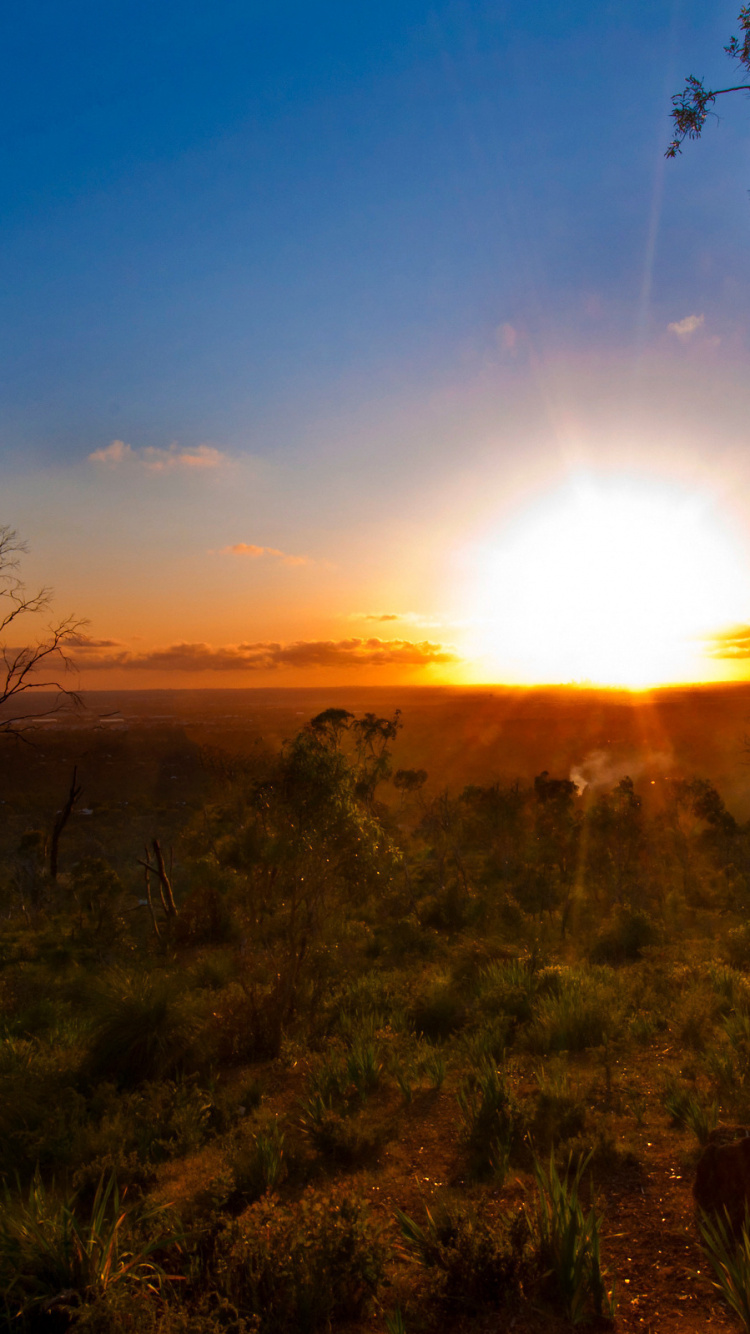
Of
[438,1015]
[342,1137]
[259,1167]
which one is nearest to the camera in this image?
[259,1167]

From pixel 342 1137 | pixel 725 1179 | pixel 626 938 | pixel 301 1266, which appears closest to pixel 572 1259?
pixel 725 1179

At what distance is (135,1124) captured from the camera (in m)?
7.68

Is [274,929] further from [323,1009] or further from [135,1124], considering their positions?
[135,1124]

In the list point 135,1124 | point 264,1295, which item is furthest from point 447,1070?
point 264,1295

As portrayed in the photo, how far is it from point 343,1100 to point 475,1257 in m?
3.81

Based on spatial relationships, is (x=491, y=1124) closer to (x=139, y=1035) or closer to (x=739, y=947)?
(x=139, y=1035)

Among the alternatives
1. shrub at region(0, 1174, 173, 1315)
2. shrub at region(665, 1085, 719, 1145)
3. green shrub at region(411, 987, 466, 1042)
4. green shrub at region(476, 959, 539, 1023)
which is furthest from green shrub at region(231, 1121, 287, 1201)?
green shrub at region(476, 959, 539, 1023)

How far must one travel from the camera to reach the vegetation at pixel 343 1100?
4570 millimetres

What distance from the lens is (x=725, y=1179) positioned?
5027mm

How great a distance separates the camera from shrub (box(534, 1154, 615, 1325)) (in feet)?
14.3

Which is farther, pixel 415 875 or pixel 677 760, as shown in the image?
pixel 677 760

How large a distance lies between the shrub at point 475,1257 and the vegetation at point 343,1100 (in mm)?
17

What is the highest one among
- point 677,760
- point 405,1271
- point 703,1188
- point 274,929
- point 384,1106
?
point 703,1188

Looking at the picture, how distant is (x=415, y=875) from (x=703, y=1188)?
74.2 feet
